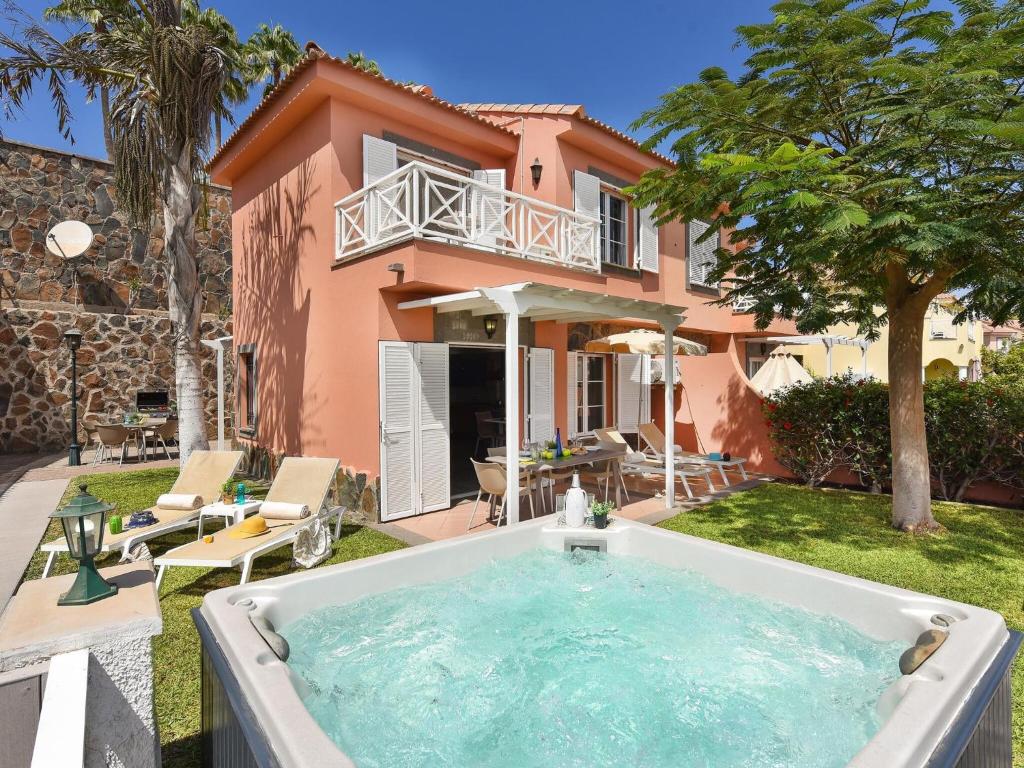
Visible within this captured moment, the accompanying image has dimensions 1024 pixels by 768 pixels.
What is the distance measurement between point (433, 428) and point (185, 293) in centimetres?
490

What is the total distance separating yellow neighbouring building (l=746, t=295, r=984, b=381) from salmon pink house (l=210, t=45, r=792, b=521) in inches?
206

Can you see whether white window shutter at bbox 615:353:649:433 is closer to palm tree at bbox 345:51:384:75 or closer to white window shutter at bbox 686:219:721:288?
white window shutter at bbox 686:219:721:288

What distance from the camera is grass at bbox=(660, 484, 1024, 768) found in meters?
5.55

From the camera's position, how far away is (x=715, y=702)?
3.85 metres

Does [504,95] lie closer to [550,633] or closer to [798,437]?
[798,437]

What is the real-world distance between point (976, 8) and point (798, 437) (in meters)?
7.24

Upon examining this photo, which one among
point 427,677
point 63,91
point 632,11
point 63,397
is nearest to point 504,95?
point 632,11

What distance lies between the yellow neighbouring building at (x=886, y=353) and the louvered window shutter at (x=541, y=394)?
8.28 meters

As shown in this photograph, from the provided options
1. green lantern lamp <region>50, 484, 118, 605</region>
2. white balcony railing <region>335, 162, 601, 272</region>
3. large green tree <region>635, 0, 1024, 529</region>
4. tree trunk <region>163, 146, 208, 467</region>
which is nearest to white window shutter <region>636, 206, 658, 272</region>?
white balcony railing <region>335, 162, 601, 272</region>

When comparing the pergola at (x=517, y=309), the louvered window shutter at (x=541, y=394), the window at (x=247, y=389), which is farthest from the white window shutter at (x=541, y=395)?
the window at (x=247, y=389)

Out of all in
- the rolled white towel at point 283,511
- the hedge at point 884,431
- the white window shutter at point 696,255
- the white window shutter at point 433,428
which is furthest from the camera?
the white window shutter at point 696,255

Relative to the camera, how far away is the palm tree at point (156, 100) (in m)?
8.24

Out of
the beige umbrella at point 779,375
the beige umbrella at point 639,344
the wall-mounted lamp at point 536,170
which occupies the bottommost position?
the beige umbrella at point 779,375

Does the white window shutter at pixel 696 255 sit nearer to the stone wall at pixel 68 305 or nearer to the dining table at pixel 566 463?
the dining table at pixel 566 463
